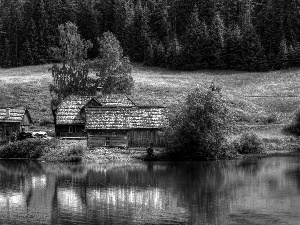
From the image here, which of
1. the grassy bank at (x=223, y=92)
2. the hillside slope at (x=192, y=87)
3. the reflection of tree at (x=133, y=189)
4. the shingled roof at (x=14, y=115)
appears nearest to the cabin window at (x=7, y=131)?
the shingled roof at (x=14, y=115)

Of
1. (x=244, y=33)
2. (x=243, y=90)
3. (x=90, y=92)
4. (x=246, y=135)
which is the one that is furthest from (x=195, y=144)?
(x=244, y=33)

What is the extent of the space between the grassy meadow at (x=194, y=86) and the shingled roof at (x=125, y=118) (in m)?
17.1

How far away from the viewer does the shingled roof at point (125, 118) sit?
65375 millimetres

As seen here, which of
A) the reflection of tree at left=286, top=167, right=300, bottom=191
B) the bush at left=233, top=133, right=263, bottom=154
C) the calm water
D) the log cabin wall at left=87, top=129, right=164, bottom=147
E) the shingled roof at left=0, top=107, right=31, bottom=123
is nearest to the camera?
the calm water

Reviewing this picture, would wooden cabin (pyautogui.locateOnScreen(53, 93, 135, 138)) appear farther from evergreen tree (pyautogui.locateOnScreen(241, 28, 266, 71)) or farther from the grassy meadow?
evergreen tree (pyautogui.locateOnScreen(241, 28, 266, 71))

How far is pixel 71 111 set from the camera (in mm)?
71125

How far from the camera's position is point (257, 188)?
44844mm

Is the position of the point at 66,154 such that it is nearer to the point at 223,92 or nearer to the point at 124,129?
the point at 124,129

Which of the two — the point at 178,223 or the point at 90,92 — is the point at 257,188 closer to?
the point at 178,223

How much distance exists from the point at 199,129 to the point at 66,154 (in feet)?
42.4

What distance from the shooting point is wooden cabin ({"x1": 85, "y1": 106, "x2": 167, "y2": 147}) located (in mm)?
65319

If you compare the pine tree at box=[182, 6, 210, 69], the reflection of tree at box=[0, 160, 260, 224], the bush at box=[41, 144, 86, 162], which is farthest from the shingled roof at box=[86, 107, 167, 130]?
the pine tree at box=[182, 6, 210, 69]

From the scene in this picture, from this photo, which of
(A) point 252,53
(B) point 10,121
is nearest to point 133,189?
(B) point 10,121

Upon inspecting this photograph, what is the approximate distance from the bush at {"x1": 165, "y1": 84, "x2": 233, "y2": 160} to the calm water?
→ 2.64 meters
